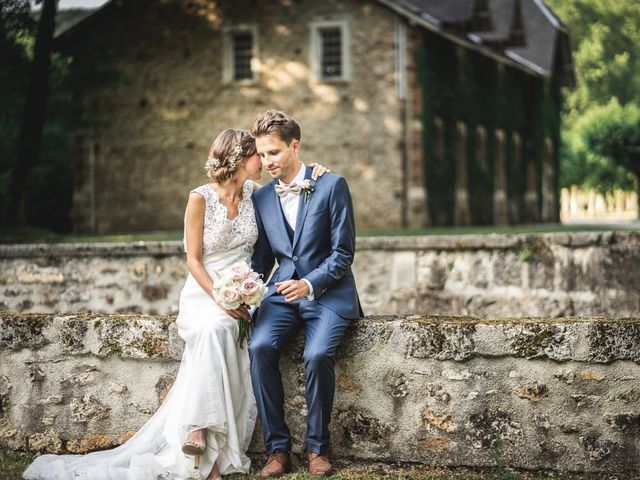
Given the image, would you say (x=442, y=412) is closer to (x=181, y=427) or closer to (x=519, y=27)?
(x=181, y=427)

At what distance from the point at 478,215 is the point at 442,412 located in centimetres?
2479

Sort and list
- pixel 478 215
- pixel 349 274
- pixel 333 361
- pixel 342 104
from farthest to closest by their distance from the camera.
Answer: pixel 478 215 < pixel 342 104 < pixel 349 274 < pixel 333 361

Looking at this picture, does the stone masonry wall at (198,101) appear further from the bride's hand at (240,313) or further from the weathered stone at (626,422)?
the weathered stone at (626,422)

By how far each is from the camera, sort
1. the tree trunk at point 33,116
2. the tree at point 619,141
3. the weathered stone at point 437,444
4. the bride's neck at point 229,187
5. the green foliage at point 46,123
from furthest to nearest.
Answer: the tree at point 619,141, the green foliage at point 46,123, the tree trunk at point 33,116, the bride's neck at point 229,187, the weathered stone at point 437,444

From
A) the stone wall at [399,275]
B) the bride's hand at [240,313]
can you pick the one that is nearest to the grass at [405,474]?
the bride's hand at [240,313]

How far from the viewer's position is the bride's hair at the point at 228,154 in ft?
18.1

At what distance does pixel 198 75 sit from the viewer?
26297 mm

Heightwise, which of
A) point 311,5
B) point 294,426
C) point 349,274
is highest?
point 311,5

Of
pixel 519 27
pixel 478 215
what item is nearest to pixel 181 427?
pixel 478 215

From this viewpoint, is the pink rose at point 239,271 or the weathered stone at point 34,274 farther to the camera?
the weathered stone at point 34,274

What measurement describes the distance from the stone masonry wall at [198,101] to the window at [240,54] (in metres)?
0.15

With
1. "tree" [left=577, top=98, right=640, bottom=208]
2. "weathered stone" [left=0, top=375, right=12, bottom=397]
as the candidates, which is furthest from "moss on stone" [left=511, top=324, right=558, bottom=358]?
"tree" [left=577, top=98, right=640, bottom=208]

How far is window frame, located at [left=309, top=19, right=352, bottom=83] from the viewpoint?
2533 centimetres

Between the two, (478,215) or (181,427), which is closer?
(181,427)
